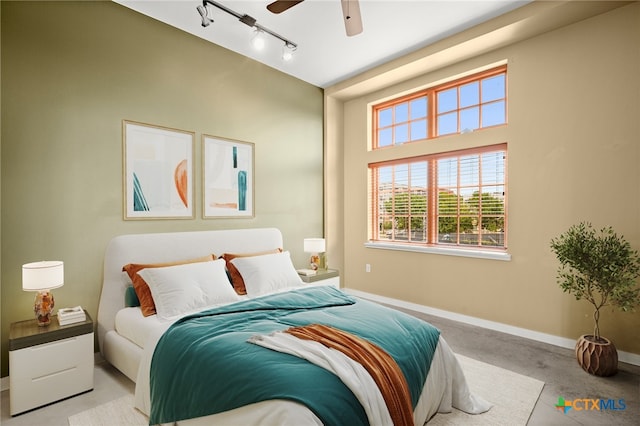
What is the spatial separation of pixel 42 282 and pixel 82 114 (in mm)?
1429

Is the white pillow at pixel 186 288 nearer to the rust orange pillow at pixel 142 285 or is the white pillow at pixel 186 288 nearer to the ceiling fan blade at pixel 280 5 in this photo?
the rust orange pillow at pixel 142 285

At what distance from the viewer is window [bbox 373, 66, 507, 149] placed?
378cm

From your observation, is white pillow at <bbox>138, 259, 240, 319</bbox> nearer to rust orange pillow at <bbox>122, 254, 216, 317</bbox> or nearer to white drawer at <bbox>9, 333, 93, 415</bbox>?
rust orange pillow at <bbox>122, 254, 216, 317</bbox>

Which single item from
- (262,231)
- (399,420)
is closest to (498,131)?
(262,231)

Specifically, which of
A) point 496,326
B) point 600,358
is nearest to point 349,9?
point 600,358

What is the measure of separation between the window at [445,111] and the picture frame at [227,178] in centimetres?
206

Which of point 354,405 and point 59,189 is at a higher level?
point 59,189

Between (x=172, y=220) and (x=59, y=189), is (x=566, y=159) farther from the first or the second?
(x=59, y=189)

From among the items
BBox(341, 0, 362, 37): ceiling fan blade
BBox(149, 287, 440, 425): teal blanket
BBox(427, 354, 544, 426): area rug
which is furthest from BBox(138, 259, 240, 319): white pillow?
BBox(341, 0, 362, 37): ceiling fan blade

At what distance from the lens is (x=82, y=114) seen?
9.19 feet

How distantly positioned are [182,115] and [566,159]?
387 centimetres

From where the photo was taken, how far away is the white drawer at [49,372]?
83.4 inches

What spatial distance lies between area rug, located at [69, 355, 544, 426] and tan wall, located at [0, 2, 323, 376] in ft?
3.30

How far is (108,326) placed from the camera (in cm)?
279
